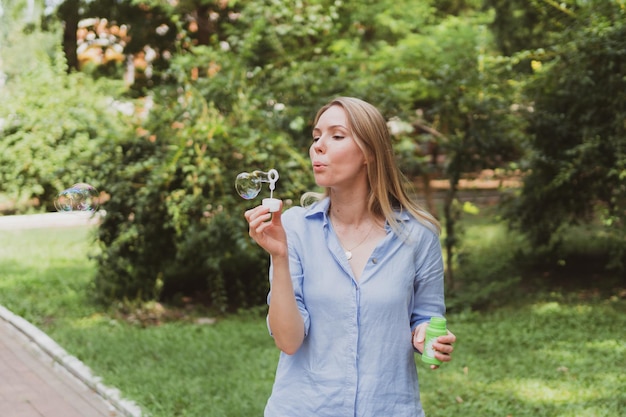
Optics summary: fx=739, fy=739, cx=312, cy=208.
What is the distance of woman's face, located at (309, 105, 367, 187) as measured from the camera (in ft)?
7.49

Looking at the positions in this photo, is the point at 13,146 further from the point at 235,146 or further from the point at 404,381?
the point at 404,381

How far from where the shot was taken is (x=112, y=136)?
827 cm

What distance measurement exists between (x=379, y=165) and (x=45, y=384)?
4.64m

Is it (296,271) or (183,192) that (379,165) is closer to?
(296,271)

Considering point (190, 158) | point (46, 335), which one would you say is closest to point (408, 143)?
point (190, 158)

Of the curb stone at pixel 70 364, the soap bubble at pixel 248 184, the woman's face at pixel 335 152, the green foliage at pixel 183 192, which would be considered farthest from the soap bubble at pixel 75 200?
the woman's face at pixel 335 152

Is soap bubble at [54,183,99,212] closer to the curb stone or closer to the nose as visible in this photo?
the curb stone

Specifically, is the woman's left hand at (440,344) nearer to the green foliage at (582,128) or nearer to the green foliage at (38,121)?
the green foliage at (582,128)

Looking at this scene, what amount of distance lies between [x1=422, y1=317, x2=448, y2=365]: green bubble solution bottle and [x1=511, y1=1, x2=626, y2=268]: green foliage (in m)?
5.71

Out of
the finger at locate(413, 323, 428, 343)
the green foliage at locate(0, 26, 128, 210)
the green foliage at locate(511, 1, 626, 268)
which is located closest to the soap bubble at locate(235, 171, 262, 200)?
the finger at locate(413, 323, 428, 343)

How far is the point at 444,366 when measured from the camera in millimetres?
6117

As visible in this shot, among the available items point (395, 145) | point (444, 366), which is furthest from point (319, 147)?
point (395, 145)

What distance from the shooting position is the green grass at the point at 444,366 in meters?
5.18

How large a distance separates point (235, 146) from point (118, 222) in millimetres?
1823
